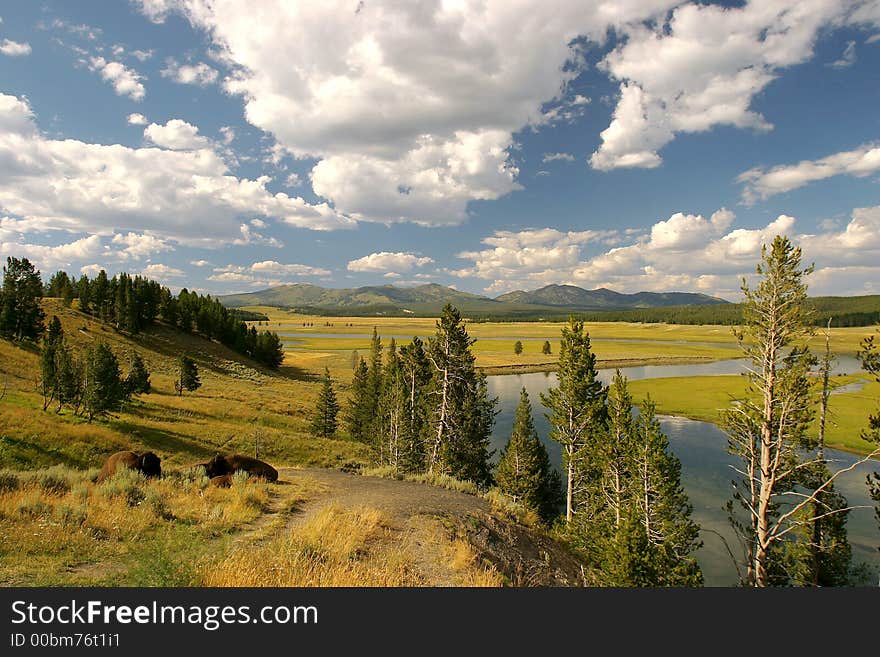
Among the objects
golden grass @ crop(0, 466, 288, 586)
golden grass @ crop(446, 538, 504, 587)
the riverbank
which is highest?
golden grass @ crop(0, 466, 288, 586)

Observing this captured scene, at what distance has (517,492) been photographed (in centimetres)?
2892

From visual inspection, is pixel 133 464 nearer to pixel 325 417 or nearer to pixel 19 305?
pixel 325 417

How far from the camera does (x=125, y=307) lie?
8275 cm

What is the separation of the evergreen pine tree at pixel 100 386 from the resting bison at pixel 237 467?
1031 inches

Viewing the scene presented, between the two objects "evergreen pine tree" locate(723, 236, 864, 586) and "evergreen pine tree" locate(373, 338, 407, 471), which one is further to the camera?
"evergreen pine tree" locate(373, 338, 407, 471)

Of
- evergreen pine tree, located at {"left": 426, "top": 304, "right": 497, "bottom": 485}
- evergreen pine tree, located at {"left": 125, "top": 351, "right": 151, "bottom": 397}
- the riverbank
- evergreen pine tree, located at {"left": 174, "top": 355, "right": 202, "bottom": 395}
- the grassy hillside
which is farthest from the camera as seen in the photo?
the riverbank

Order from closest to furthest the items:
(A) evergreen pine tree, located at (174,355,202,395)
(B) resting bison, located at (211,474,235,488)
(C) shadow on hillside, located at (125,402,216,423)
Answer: (B) resting bison, located at (211,474,235,488) < (C) shadow on hillside, located at (125,402,216,423) < (A) evergreen pine tree, located at (174,355,202,395)

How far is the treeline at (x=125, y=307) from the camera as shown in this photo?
214 ft

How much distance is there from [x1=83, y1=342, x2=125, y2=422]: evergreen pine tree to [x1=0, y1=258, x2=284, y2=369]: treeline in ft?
141

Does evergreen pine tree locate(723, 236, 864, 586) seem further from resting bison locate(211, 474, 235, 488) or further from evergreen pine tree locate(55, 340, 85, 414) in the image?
evergreen pine tree locate(55, 340, 85, 414)

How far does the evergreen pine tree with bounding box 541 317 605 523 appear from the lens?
27.0m

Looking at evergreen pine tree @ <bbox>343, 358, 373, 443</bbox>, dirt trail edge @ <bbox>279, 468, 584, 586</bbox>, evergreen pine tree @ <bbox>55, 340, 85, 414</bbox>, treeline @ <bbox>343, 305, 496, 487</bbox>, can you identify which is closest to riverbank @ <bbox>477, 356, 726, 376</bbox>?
evergreen pine tree @ <bbox>343, 358, 373, 443</bbox>

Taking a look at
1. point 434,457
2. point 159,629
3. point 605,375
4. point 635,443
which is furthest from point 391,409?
point 605,375

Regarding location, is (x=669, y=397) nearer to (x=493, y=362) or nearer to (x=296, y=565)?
(x=493, y=362)
